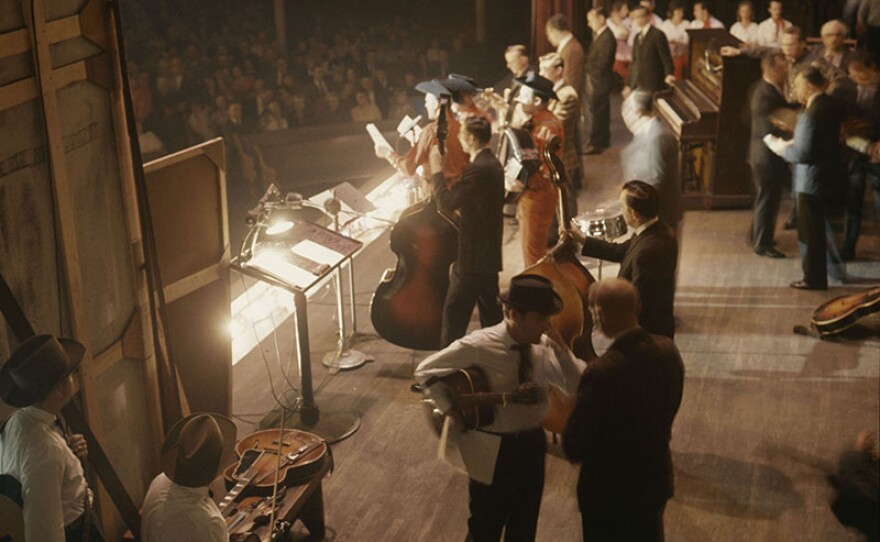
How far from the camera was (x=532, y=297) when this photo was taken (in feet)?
11.5

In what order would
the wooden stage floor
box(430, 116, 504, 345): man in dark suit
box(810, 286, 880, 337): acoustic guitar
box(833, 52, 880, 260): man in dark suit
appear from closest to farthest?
the wooden stage floor → box(430, 116, 504, 345): man in dark suit → box(810, 286, 880, 337): acoustic guitar → box(833, 52, 880, 260): man in dark suit

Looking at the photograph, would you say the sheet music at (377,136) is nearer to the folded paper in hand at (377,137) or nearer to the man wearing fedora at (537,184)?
the folded paper in hand at (377,137)

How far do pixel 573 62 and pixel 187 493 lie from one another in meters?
6.89

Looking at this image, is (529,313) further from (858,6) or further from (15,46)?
(858,6)

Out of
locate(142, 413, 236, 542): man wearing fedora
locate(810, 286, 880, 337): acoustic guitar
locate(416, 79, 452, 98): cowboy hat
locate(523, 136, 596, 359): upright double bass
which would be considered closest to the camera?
locate(142, 413, 236, 542): man wearing fedora

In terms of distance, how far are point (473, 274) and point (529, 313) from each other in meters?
2.06

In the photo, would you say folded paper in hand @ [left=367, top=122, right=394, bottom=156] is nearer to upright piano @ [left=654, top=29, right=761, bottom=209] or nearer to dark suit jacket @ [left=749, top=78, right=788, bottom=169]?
dark suit jacket @ [left=749, top=78, right=788, bottom=169]

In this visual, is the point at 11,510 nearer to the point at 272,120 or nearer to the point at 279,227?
the point at 279,227

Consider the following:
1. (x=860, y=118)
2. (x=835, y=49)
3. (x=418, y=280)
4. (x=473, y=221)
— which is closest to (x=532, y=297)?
(x=473, y=221)

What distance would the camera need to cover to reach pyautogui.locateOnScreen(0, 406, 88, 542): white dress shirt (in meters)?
3.11

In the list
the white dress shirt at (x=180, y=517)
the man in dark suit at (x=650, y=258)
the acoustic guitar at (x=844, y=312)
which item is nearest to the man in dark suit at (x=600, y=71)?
the acoustic guitar at (x=844, y=312)

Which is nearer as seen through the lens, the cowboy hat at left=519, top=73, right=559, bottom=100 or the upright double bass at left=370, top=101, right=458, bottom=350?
the upright double bass at left=370, top=101, right=458, bottom=350

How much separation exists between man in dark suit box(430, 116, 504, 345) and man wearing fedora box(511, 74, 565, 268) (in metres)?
0.87

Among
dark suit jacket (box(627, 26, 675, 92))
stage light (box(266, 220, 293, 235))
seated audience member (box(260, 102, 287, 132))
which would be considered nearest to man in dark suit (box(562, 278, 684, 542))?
stage light (box(266, 220, 293, 235))
